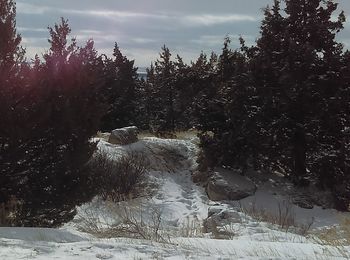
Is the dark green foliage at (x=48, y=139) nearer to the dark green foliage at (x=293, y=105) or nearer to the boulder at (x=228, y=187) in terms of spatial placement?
the boulder at (x=228, y=187)

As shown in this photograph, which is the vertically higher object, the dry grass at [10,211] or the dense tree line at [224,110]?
the dense tree line at [224,110]

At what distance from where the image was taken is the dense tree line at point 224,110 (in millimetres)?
9352

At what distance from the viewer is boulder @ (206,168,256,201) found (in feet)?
48.6

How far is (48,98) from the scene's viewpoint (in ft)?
30.8

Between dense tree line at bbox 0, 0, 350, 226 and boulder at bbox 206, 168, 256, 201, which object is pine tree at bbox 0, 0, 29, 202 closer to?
dense tree line at bbox 0, 0, 350, 226

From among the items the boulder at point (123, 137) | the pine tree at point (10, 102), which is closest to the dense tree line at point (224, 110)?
the pine tree at point (10, 102)

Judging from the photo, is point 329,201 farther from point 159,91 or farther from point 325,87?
point 159,91

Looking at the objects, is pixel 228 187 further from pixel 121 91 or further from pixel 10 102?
pixel 121 91

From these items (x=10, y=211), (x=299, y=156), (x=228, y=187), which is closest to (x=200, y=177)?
(x=228, y=187)

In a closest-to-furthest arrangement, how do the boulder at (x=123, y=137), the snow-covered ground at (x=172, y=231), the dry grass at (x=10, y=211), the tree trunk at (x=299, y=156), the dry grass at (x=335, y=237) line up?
the snow-covered ground at (x=172, y=231) < the dry grass at (x=335, y=237) < the dry grass at (x=10, y=211) < the tree trunk at (x=299, y=156) < the boulder at (x=123, y=137)

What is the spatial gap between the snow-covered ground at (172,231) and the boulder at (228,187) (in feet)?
0.81

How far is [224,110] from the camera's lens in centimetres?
1686

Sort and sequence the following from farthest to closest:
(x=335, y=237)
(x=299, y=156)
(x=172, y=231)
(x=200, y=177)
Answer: (x=200, y=177) → (x=299, y=156) → (x=172, y=231) → (x=335, y=237)

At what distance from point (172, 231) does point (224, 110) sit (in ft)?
29.0
